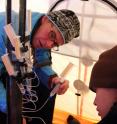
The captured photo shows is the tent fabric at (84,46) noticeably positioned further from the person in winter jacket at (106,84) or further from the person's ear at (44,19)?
the person in winter jacket at (106,84)

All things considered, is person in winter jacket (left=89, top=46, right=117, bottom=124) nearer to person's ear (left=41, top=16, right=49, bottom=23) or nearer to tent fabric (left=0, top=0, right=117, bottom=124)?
person's ear (left=41, top=16, right=49, bottom=23)

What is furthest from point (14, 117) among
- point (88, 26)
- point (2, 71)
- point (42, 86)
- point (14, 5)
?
point (88, 26)

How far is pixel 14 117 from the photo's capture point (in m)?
1.17

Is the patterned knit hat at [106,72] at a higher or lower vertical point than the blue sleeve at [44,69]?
higher

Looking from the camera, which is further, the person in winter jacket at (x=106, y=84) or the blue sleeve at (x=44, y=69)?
the blue sleeve at (x=44, y=69)


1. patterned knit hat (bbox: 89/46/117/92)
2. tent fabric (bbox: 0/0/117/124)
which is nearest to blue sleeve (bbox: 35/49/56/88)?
tent fabric (bbox: 0/0/117/124)

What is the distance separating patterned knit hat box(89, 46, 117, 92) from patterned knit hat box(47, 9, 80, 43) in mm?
623

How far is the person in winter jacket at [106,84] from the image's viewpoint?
741 millimetres

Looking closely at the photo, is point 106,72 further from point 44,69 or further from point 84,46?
point 84,46

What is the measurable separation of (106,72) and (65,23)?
2.24ft

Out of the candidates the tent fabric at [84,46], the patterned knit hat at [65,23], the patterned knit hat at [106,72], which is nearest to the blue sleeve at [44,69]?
the patterned knit hat at [65,23]

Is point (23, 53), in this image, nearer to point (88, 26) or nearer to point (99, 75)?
point (99, 75)

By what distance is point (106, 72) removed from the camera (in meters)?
0.77

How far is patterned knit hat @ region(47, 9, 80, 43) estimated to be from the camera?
4.59 feet
